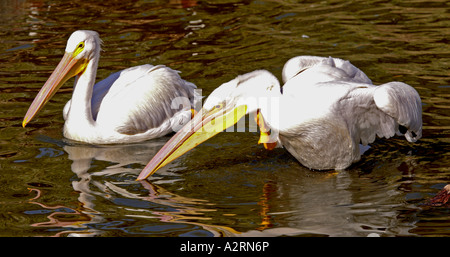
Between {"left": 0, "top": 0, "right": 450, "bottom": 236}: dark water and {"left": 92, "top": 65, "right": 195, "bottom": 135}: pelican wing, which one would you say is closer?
{"left": 0, "top": 0, "right": 450, "bottom": 236}: dark water

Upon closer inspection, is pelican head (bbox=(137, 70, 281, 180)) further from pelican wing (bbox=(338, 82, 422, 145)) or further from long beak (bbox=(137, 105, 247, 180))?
pelican wing (bbox=(338, 82, 422, 145))

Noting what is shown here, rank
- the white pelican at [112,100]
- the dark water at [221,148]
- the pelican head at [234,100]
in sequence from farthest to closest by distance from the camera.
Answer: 1. the white pelican at [112,100]
2. the pelican head at [234,100]
3. the dark water at [221,148]

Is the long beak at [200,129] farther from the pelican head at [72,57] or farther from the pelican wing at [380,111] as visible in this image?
the pelican head at [72,57]

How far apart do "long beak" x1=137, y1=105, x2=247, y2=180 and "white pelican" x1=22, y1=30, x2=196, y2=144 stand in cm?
112

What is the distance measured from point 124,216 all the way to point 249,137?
169cm

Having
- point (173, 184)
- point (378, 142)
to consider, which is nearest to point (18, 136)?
point (173, 184)

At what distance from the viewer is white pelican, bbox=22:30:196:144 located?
5.91 m

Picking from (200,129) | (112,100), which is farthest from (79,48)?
(200,129)

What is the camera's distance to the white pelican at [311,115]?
4703 millimetres

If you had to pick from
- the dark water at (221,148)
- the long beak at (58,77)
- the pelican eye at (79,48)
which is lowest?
the dark water at (221,148)

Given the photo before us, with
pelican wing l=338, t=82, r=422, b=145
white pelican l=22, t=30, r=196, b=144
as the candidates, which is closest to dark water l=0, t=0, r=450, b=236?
white pelican l=22, t=30, r=196, b=144

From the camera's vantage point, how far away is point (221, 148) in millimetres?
5652

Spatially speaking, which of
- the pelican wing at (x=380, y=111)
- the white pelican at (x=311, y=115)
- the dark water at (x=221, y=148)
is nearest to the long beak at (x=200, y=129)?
the white pelican at (x=311, y=115)

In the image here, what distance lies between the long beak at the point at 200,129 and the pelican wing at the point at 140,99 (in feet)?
3.76
